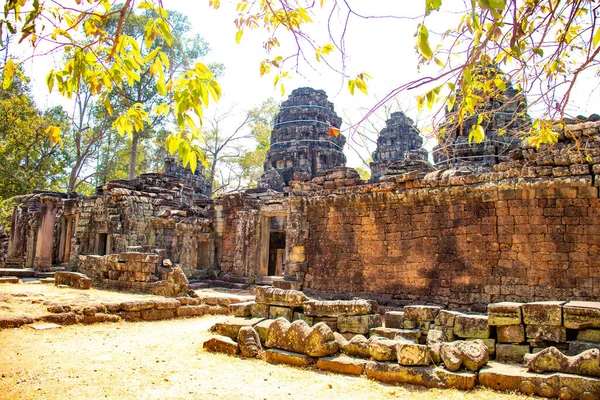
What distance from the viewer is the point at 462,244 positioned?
930 cm

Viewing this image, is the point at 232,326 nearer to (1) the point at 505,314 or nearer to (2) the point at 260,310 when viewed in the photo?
(2) the point at 260,310

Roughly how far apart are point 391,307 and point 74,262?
576 inches

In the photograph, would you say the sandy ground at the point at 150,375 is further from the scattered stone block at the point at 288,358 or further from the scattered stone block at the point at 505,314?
the scattered stone block at the point at 505,314

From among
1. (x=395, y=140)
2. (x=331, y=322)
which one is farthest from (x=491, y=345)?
(x=395, y=140)

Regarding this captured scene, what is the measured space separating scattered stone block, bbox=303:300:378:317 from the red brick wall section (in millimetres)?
2667

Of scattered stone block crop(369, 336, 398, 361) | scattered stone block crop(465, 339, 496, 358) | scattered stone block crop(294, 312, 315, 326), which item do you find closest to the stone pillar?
scattered stone block crop(294, 312, 315, 326)

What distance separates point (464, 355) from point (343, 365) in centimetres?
141

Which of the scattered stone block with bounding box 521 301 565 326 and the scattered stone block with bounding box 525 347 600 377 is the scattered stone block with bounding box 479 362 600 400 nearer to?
the scattered stone block with bounding box 525 347 600 377

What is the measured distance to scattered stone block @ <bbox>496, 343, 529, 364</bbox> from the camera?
18.3 feet

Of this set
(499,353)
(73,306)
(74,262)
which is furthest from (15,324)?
(74,262)

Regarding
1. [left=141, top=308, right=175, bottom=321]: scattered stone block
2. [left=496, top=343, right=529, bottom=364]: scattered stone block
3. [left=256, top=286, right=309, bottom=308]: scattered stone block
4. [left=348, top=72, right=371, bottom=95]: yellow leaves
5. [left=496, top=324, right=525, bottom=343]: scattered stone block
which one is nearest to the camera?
[left=348, top=72, right=371, bottom=95]: yellow leaves

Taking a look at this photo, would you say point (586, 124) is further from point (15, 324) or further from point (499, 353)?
point (15, 324)

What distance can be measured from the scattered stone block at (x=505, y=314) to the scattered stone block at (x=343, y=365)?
5.63 ft

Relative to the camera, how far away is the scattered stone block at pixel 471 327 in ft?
19.3
